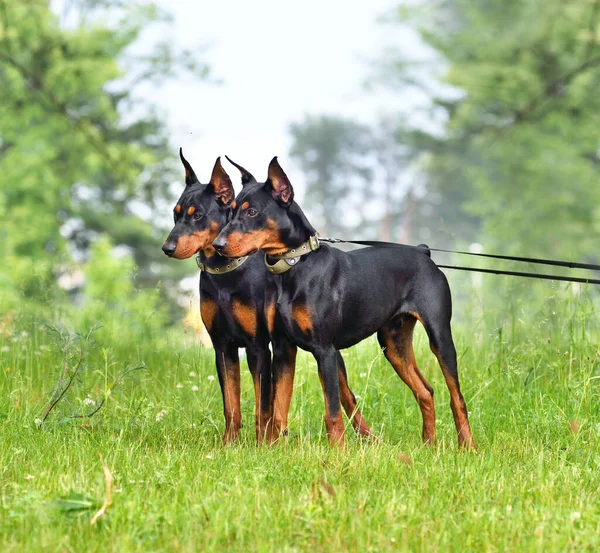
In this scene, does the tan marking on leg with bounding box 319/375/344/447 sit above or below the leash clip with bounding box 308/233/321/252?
below

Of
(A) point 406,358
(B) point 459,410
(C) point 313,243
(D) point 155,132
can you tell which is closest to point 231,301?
(C) point 313,243

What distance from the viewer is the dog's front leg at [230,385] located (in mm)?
4961

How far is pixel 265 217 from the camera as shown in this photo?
4.42m


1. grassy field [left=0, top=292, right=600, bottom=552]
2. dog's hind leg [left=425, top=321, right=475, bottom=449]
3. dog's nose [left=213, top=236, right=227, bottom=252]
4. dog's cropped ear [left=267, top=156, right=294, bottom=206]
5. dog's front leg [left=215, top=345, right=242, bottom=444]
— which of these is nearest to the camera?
grassy field [left=0, top=292, right=600, bottom=552]

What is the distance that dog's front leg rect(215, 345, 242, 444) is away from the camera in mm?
4961

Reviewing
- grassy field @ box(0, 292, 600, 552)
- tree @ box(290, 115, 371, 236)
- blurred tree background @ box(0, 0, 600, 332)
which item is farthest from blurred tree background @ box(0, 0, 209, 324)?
tree @ box(290, 115, 371, 236)

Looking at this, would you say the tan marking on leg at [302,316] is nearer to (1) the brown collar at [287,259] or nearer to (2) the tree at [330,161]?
(1) the brown collar at [287,259]

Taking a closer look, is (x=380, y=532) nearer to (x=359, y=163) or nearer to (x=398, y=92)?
(x=398, y=92)

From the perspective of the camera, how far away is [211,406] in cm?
634

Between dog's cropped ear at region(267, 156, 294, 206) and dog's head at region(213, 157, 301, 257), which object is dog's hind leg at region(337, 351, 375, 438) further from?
dog's cropped ear at region(267, 156, 294, 206)

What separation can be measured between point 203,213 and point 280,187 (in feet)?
1.89

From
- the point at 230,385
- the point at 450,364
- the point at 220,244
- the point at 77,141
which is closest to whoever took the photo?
the point at 220,244

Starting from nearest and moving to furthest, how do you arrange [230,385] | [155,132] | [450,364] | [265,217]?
[265,217] < [230,385] < [450,364] < [155,132]

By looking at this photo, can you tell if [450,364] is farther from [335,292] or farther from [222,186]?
[222,186]
